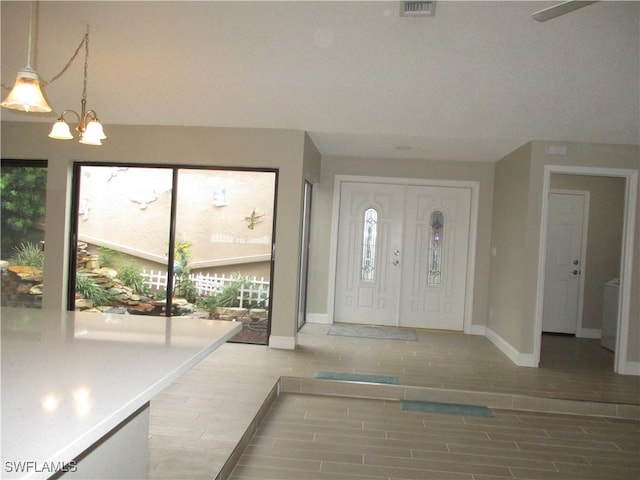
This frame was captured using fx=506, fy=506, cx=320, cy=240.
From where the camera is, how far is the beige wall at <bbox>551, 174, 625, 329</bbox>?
6957mm

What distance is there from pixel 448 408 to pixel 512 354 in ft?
5.33

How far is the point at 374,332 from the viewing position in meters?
6.57

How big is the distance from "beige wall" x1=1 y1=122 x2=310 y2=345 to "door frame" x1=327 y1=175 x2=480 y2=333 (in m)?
1.39

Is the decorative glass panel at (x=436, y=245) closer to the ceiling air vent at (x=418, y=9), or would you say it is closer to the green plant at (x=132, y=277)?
the ceiling air vent at (x=418, y=9)

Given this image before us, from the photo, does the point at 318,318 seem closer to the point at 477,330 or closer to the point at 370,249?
the point at 370,249

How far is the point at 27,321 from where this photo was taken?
7.09ft

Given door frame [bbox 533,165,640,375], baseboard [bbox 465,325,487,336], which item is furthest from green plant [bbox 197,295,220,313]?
baseboard [bbox 465,325,487,336]

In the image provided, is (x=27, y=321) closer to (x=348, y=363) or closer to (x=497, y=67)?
(x=348, y=363)

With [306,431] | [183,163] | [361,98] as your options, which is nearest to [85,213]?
[183,163]

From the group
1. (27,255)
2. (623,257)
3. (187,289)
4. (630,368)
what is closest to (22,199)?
(27,255)

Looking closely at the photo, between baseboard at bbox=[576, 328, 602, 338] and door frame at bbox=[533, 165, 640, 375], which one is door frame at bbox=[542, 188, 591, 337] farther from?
door frame at bbox=[533, 165, 640, 375]

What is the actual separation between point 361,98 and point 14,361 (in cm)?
389

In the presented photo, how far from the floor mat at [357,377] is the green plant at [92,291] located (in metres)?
2.73

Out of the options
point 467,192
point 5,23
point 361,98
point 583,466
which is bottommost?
point 583,466
